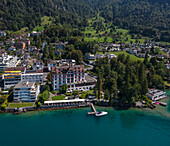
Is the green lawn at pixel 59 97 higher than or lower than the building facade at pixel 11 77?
lower

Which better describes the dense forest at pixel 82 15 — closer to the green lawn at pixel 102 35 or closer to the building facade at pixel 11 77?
the green lawn at pixel 102 35

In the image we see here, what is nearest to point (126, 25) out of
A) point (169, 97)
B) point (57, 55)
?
point (57, 55)

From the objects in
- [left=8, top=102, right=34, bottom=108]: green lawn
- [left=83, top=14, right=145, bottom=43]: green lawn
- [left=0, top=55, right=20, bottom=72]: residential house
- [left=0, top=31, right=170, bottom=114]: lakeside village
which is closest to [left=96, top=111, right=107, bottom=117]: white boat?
[left=0, top=31, right=170, bottom=114]: lakeside village

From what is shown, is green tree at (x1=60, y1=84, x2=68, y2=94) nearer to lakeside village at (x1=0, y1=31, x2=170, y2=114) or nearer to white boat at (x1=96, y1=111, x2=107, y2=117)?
lakeside village at (x1=0, y1=31, x2=170, y2=114)

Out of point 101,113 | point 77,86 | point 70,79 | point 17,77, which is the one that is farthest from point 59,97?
point 17,77

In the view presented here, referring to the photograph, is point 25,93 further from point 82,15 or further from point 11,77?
point 82,15

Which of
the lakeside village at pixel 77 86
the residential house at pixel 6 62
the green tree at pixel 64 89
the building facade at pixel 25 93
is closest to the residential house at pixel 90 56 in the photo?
the lakeside village at pixel 77 86
